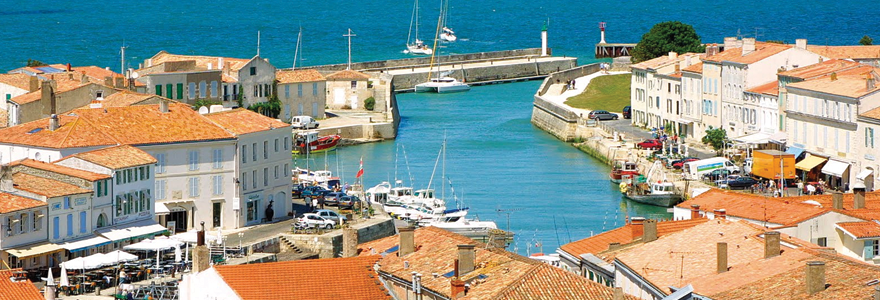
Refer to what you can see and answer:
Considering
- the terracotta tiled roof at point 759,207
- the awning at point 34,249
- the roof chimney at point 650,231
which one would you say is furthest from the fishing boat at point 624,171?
the roof chimney at point 650,231

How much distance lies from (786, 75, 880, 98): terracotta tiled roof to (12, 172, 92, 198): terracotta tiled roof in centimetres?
3145

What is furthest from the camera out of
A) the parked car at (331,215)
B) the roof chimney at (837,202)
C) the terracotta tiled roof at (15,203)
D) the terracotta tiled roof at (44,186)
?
the parked car at (331,215)

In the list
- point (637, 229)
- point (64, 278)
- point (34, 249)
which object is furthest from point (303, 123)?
point (637, 229)

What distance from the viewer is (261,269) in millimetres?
39844

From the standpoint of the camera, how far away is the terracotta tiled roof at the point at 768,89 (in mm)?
84781

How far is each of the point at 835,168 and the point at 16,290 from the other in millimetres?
42219

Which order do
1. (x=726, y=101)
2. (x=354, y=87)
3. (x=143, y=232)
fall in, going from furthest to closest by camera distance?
1. (x=354, y=87)
2. (x=726, y=101)
3. (x=143, y=232)

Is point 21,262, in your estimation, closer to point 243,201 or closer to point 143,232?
point 143,232

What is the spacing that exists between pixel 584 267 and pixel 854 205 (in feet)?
36.7

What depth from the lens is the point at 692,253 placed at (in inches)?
1640

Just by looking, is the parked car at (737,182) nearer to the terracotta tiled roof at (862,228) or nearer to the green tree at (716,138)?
the green tree at (716,138)

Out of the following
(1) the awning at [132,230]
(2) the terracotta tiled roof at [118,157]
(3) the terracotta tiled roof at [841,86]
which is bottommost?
(1) the awning at [132,230]

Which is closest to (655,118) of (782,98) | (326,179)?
(782,98)

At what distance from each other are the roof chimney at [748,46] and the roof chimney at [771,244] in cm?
5098
